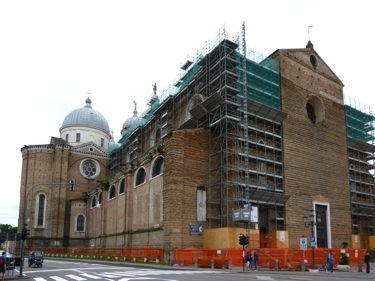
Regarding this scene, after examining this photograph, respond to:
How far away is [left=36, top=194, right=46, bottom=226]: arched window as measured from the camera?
177ft

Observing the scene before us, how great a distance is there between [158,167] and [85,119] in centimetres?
3350

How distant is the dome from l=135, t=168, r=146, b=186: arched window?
93.4 ft

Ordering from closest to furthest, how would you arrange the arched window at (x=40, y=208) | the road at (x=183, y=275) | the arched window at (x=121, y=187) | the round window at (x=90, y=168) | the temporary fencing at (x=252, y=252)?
the road at (x=183, y=275) → the temporary fencing at (x=252, y=252) → the arched window at (x=121, y=187) → the arched window at (x=40, y=208) → the round window at (x=90, y=168)

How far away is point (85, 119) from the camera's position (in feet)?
211

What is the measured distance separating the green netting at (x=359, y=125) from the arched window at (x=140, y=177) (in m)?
21.1

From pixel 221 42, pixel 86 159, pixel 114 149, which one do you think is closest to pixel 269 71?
pixel 221 42

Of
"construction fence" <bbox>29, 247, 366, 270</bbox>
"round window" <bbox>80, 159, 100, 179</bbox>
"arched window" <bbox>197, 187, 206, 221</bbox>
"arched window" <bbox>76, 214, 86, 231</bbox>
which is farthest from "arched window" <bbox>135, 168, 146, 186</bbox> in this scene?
"round window" <bbox>80, 159, 100, 179</bbox>

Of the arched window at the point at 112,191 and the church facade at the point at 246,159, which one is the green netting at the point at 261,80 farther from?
the arched window at the point at 112,191

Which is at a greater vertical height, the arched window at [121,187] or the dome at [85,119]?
the dome at [85,119]

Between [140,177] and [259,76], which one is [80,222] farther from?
[259,76]

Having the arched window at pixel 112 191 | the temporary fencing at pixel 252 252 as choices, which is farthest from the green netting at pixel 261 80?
the arched window at pixel 112 191

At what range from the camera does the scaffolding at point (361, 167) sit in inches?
1592

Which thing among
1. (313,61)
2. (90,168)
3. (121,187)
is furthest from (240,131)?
(90,168)

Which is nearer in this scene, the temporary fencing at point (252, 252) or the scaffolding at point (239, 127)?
the temporary fencing at point (252, 252)
